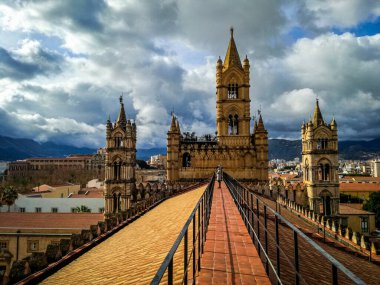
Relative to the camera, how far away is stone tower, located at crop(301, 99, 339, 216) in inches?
1710

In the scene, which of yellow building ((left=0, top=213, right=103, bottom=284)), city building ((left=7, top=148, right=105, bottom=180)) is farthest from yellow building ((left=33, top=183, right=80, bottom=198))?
city building ((left=7, top=148, right=105, bottom=180))

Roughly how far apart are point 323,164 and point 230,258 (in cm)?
4298

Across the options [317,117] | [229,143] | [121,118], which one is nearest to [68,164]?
[121,118]

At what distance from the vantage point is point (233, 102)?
45.6m

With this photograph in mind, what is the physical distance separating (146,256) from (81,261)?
3417 mm

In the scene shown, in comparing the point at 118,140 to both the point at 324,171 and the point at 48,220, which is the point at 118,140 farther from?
the point at 324,171

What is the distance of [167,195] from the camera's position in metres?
28.3

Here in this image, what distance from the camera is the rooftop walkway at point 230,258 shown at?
14.3 feet

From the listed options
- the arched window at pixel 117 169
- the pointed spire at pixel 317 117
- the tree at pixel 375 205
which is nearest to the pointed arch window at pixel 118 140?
the arched window at pixel 117 169

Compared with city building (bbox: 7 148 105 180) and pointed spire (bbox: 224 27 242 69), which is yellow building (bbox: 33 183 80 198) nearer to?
pointed spire (bbox: 224 27 242 69)

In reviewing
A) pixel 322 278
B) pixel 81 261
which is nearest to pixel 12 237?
pixel 81 261

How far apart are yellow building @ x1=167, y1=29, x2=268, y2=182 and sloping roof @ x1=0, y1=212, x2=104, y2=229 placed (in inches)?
539

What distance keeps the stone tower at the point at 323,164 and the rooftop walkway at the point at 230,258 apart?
39.1 metres

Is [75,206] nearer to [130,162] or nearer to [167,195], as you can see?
[130,162]
